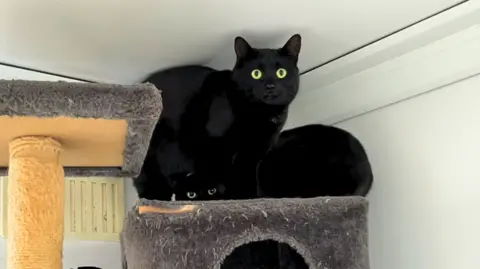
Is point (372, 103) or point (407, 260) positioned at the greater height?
point (372, 103)

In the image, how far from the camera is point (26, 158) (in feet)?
3.56

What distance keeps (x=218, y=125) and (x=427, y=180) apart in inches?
17.7

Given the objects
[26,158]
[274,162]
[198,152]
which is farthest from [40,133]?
[274,162]

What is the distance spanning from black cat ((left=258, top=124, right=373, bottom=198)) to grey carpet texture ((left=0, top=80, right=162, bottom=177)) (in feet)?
1.67

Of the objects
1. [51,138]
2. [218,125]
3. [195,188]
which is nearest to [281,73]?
[218,125]

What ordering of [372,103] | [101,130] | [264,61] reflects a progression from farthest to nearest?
[372,103]
[264,61]
[101,130]

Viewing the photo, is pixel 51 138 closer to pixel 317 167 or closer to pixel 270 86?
pixel 270 86

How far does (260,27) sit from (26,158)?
1.79 feet

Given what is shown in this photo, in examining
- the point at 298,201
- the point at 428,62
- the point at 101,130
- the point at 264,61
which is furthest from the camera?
the point at 428,62

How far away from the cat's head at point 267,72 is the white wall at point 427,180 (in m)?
0.30

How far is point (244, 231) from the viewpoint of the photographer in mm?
1146

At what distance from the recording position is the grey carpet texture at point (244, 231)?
1116 mm

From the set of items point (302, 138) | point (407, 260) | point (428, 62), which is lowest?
point (407, 260)

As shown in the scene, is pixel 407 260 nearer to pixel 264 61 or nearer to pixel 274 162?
pixel 274 162
